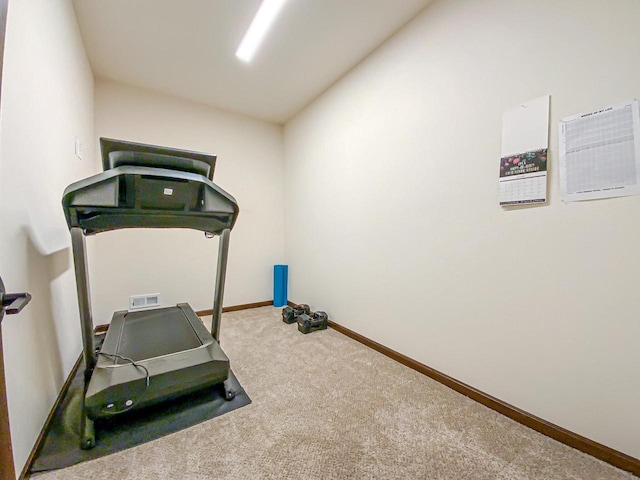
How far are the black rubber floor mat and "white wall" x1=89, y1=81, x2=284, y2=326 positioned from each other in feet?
4.34

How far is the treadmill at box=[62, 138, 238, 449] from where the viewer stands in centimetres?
135

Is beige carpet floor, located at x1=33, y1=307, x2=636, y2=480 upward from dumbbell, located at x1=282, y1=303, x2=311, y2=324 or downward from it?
downward

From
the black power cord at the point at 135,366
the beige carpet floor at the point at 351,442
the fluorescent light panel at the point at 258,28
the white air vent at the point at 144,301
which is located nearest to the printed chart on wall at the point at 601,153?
the beige carpet floor at the point at 351,442

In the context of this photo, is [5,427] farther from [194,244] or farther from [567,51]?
[194,244]

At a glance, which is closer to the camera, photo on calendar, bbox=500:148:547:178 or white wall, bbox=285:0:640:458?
white wall, bbox=285:0:640:458

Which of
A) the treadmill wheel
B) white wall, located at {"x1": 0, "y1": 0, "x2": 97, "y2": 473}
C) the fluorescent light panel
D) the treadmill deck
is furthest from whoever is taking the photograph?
the fluorescent light panel

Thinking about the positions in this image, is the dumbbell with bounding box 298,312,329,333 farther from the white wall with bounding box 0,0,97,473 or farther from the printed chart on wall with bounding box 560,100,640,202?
the printed chart on wall with bounding box 560,100,640,202

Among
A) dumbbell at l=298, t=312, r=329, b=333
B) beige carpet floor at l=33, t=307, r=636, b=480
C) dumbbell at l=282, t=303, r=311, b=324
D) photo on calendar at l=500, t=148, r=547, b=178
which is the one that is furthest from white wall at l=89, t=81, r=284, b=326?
photo on calendar at l=500, t=148, r=547, b=178

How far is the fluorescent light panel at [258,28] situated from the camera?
187cm

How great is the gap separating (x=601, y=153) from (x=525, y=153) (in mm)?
285

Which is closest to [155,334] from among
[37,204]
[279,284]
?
[37,204]

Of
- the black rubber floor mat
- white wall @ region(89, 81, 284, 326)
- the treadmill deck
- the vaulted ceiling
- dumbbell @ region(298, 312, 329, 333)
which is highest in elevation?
the vaulted ceiling

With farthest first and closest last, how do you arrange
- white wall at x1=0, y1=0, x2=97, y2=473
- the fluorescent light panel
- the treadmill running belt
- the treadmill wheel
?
the fluorescent light panel
the treadmill running belt
the treadmill wheel
white wall at x1=0, y1=0, x2=97, y2=473

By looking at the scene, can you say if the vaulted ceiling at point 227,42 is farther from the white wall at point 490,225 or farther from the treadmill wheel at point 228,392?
the treadmill wheel at point 228,392
